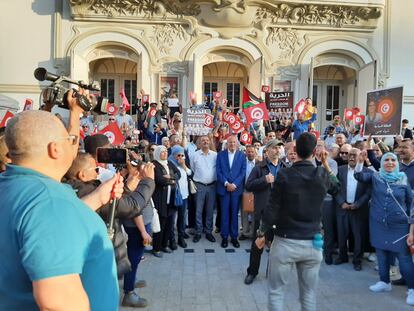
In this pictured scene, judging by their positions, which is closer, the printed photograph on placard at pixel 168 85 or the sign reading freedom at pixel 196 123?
the sign reading freedom at pixel 196 123

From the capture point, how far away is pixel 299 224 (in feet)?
11.3

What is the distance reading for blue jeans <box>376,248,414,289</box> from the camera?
189 inches

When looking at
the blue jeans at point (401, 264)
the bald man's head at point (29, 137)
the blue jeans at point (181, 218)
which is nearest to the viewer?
the bald man's head at point (29, 137)

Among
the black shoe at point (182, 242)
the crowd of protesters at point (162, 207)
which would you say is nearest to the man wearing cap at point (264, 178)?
the crowd of protesters at point (162, 207)

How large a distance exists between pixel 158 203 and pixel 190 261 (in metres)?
1.03

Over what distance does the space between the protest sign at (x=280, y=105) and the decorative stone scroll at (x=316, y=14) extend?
4.92 m

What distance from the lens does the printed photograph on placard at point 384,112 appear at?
721cm

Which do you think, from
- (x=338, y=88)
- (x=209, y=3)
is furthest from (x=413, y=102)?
(x=209, y=3)

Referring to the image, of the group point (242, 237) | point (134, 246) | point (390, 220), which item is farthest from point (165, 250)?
point (390, 220)

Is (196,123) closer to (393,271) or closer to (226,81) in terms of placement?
(393,271)

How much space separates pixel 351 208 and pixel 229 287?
221 centimetres

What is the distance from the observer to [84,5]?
14.9 metres

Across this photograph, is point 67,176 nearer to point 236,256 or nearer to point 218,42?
point 236,256

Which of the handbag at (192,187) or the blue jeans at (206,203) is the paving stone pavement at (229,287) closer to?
the blue jeans at (206,203)
